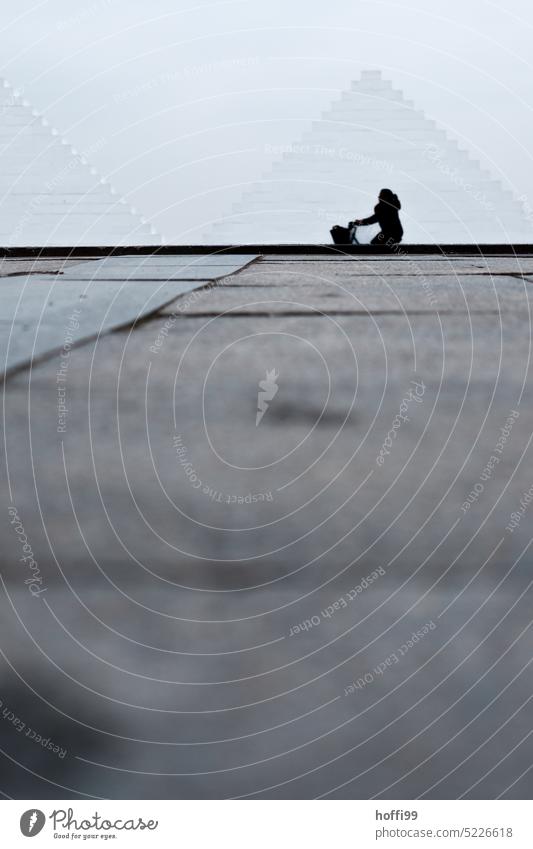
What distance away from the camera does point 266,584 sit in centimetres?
49

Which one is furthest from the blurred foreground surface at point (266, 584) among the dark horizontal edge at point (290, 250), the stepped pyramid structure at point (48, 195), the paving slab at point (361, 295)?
the stepped pyramid structure at point (48, 195)

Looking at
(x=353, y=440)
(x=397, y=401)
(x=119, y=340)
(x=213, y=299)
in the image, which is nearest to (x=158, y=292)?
(x=213, y=299)

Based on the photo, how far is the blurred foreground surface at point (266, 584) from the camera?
13.9 inches

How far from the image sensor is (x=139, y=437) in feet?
2.53

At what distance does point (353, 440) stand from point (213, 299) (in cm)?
107

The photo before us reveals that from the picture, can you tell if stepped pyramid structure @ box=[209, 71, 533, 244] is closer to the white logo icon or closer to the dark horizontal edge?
the dark horizontal edge

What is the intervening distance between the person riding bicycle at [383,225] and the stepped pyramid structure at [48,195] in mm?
16230

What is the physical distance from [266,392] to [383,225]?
3300mm

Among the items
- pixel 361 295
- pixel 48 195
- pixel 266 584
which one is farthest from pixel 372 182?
pixel 266 584

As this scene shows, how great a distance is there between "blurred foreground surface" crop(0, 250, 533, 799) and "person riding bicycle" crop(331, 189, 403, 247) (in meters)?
3.12

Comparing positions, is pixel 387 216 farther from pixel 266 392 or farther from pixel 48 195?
pixel 48 195

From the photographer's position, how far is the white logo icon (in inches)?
34.6

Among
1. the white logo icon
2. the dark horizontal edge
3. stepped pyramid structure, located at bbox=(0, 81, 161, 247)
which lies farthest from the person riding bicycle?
stepped pyramid structure, located at bbox=(0, 81, 161, 247)

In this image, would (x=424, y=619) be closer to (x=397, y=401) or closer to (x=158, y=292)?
(x=397, y=401)
